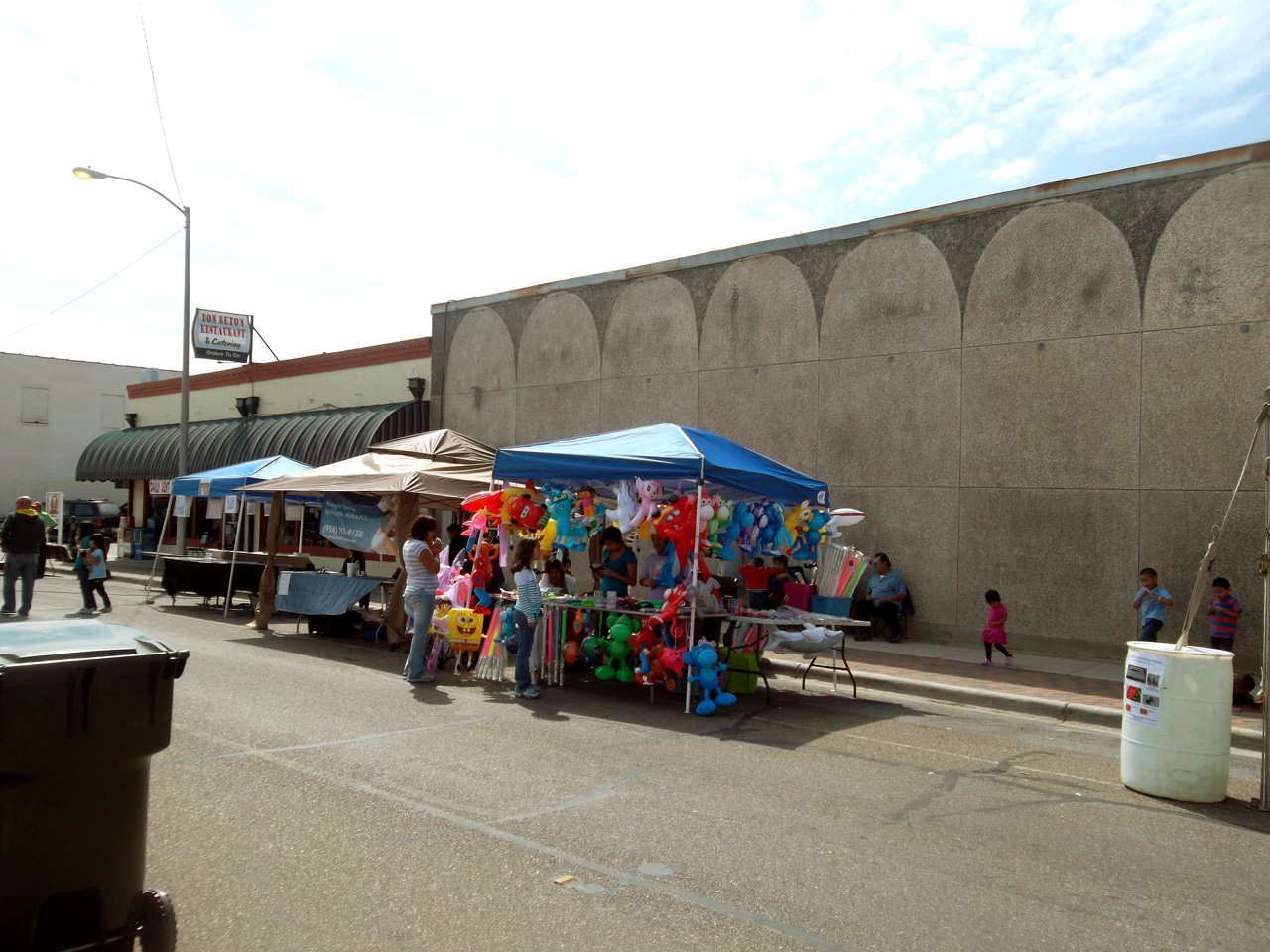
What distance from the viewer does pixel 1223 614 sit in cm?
1081

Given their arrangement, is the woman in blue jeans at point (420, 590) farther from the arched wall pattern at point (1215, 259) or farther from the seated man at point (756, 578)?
the arched wall pattern at point (1215, 259)

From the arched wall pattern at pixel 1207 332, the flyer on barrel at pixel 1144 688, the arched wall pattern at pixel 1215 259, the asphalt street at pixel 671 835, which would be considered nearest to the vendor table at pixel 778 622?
the asphalt street at pixel 671 835

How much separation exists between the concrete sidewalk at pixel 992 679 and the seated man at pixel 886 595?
374 millimetres

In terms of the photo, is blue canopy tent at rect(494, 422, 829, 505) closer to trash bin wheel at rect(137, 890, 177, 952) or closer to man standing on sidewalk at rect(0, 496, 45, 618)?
trash bin wheel at rect(137, 890, 177, 952)

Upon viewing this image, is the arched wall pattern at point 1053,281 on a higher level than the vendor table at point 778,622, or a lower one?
higher

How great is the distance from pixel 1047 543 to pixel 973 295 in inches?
155

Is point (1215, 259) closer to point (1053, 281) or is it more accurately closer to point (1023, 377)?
point (1053, 281)

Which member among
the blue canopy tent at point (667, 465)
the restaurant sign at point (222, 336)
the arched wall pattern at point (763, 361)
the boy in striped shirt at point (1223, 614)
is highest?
the restaurant sign at point (222, 336)

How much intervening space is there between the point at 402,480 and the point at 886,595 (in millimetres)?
7691

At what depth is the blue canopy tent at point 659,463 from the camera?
947 cm

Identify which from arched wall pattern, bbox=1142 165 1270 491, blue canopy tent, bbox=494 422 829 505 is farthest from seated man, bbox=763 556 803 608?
arched wall pattern, bbox=1142 165 1270 491

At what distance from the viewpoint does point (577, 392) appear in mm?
19484

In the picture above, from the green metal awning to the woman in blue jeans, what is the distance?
372 inches

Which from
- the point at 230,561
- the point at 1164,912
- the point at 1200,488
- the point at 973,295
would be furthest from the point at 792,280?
the point at 1164,912
